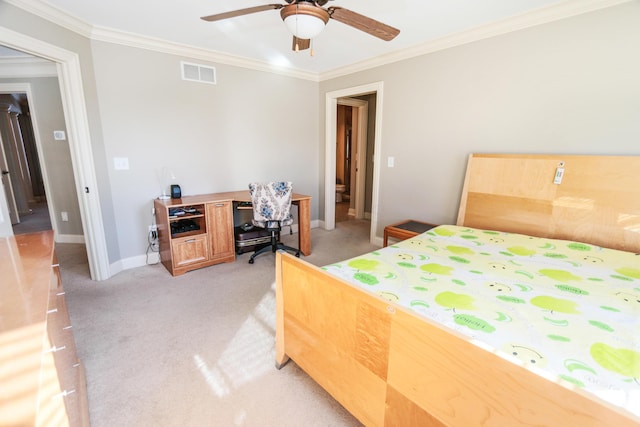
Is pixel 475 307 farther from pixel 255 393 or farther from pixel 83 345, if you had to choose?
pixel 83 345

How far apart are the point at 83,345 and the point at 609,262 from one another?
3.63 metres

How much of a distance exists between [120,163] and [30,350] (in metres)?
2.91

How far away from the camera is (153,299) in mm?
2576

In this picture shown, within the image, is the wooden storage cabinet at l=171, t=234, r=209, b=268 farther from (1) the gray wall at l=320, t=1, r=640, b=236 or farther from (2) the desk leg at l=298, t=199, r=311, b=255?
(1) the gray wall at l=320, t=1, r=640, b=236

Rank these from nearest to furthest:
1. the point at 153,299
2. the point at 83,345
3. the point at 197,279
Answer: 1. the point at 83,345
2. the point at 153,299
3. the point at 197,279

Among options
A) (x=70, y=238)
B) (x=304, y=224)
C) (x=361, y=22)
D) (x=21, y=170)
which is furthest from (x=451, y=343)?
(x=21, y=170)

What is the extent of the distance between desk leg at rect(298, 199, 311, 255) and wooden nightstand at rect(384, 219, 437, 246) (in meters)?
1.03

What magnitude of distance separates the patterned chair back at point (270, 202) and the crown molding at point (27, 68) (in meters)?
3.30

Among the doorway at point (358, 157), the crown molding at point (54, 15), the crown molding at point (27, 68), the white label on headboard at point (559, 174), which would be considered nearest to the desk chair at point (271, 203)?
the crown molding at point (54, 15)

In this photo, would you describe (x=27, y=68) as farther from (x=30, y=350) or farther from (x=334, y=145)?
(x=30, y=350)

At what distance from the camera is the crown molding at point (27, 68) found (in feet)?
12.1

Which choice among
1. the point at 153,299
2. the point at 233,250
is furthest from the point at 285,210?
the point at 153,299

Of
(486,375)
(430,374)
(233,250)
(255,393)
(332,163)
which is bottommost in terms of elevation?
(255,393)

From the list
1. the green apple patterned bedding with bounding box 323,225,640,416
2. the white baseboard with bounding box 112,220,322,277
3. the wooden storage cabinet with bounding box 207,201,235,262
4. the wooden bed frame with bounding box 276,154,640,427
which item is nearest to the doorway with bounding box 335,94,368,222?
the wooden storage cabinet with bounding box 207,201,235,262
